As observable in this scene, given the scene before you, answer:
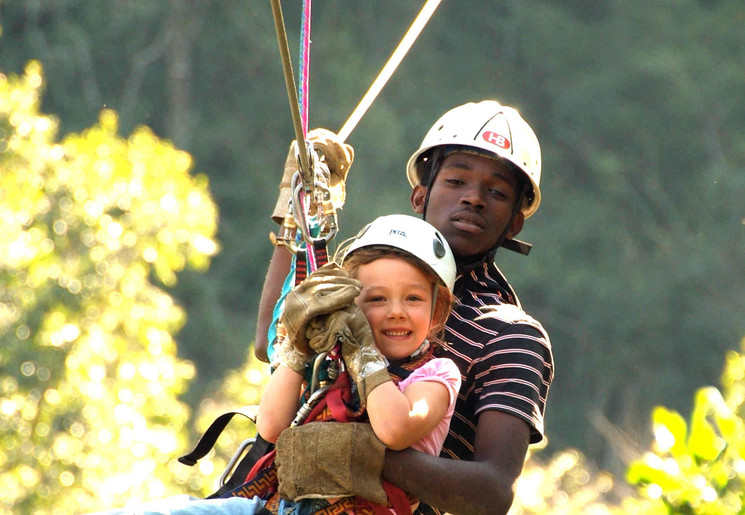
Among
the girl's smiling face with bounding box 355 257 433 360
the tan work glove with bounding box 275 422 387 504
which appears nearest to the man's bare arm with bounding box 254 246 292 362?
the girl's smiling face with bounding box 355 257 433 360

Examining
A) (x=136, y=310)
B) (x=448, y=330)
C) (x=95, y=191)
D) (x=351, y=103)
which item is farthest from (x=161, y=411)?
(x=351, y=103)

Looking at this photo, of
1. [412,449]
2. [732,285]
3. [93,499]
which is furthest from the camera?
[732,285]

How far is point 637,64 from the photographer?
38531mm

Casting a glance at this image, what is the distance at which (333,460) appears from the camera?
365 centimetres

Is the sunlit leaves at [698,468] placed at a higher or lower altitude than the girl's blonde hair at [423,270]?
lower

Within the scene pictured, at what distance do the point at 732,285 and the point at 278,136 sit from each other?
36.6 feet

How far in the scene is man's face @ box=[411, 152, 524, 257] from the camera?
4473 mm

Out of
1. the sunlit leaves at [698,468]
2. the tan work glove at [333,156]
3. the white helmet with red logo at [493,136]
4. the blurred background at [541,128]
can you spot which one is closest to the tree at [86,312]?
the sunlit leaves at [698,468]

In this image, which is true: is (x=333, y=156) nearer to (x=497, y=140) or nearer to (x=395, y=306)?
A: (x=497, y=140)

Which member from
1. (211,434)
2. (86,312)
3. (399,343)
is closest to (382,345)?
(399,343)

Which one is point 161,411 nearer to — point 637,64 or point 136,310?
point 136,310

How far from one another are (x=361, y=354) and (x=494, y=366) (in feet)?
1.63

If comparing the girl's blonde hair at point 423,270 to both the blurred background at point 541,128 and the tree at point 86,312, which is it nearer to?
the tree at point 86,312

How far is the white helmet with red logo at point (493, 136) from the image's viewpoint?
15.0 ft
